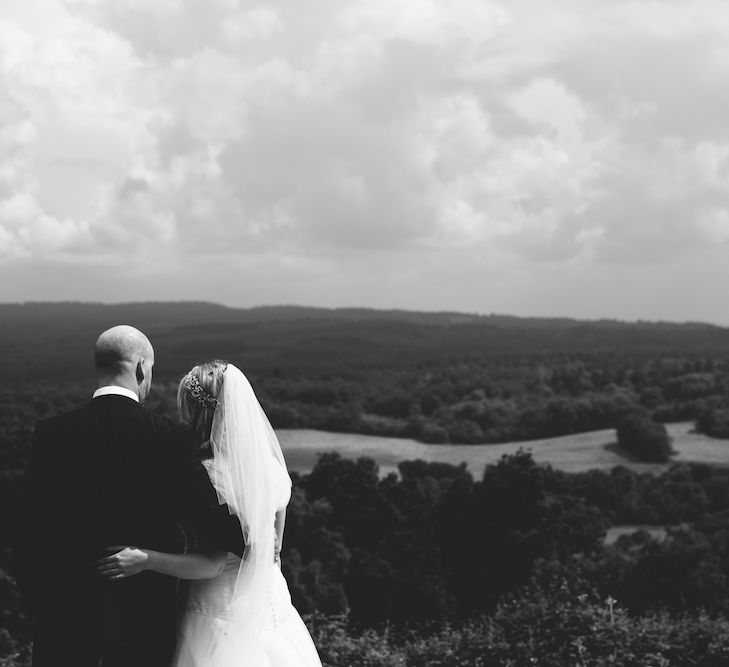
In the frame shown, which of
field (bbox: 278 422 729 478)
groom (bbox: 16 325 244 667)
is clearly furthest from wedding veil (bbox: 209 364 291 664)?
field (bbox: 278 422 729 478)

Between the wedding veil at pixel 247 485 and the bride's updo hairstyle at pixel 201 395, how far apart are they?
0.09 ft

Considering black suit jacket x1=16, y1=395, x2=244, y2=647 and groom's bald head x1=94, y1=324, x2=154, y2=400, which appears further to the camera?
groom's bald head x1=94, y1=324, x2=154, y2=400

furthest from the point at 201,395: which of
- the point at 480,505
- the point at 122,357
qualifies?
the point at 480,505

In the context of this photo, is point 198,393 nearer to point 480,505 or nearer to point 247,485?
point 247,485

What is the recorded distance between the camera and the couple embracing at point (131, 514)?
3449 millimetres

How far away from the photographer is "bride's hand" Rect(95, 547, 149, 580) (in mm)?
3381

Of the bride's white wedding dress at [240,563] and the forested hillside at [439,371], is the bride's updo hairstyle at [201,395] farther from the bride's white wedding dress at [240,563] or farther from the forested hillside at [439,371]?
the forested hillside at [439,371]

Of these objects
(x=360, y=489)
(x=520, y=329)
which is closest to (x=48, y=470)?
(x=360, y=489)

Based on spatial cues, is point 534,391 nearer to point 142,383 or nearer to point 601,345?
point 601,345

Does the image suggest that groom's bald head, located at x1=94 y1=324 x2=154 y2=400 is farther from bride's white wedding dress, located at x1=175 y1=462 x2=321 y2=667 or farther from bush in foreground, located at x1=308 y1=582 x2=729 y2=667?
bush in foreground, located at x1=308 y1=582 x2=729 y2=667

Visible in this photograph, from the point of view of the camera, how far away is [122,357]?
141 inches

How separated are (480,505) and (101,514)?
112ft

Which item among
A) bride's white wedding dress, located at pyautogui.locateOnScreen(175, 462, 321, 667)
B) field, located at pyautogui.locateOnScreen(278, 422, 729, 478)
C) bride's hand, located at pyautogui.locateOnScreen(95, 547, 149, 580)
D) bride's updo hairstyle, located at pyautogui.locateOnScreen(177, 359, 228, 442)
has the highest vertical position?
bride's updo hairstyle, located at pyautogui.locateOnScreen(177, 359, 228, 442)

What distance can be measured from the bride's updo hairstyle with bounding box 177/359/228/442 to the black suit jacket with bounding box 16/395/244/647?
0.93 feet
